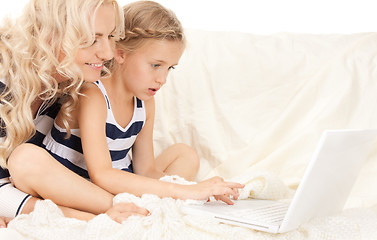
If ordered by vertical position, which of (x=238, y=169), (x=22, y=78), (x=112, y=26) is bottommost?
(x=238, y=169)

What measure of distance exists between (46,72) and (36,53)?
6 cm

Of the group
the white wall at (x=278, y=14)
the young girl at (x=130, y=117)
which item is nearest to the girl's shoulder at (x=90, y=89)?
the young girl at (x=130, y=117)

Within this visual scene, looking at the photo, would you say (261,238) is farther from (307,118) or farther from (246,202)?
(307,118)

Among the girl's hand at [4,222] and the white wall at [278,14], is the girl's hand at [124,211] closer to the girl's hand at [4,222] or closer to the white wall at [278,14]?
the girl's hand at [4,222]

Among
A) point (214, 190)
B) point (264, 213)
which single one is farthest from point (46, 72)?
point (264, 213)

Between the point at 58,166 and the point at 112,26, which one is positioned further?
the point at 112,26

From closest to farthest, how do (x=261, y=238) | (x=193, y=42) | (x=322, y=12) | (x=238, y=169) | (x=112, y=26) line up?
(x=261, y=238) < (x=112, y=26) < (x=238, y=169) < (x=193, y=42) < (x=322, y=12)

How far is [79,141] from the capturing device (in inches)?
56.3

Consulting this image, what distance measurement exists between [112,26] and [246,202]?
59 cm

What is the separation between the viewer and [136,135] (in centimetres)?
153

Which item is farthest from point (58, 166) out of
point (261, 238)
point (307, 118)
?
point (307, 118)

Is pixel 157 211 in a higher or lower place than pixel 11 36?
lower

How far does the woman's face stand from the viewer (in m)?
1.24

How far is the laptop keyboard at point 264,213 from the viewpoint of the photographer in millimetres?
979
